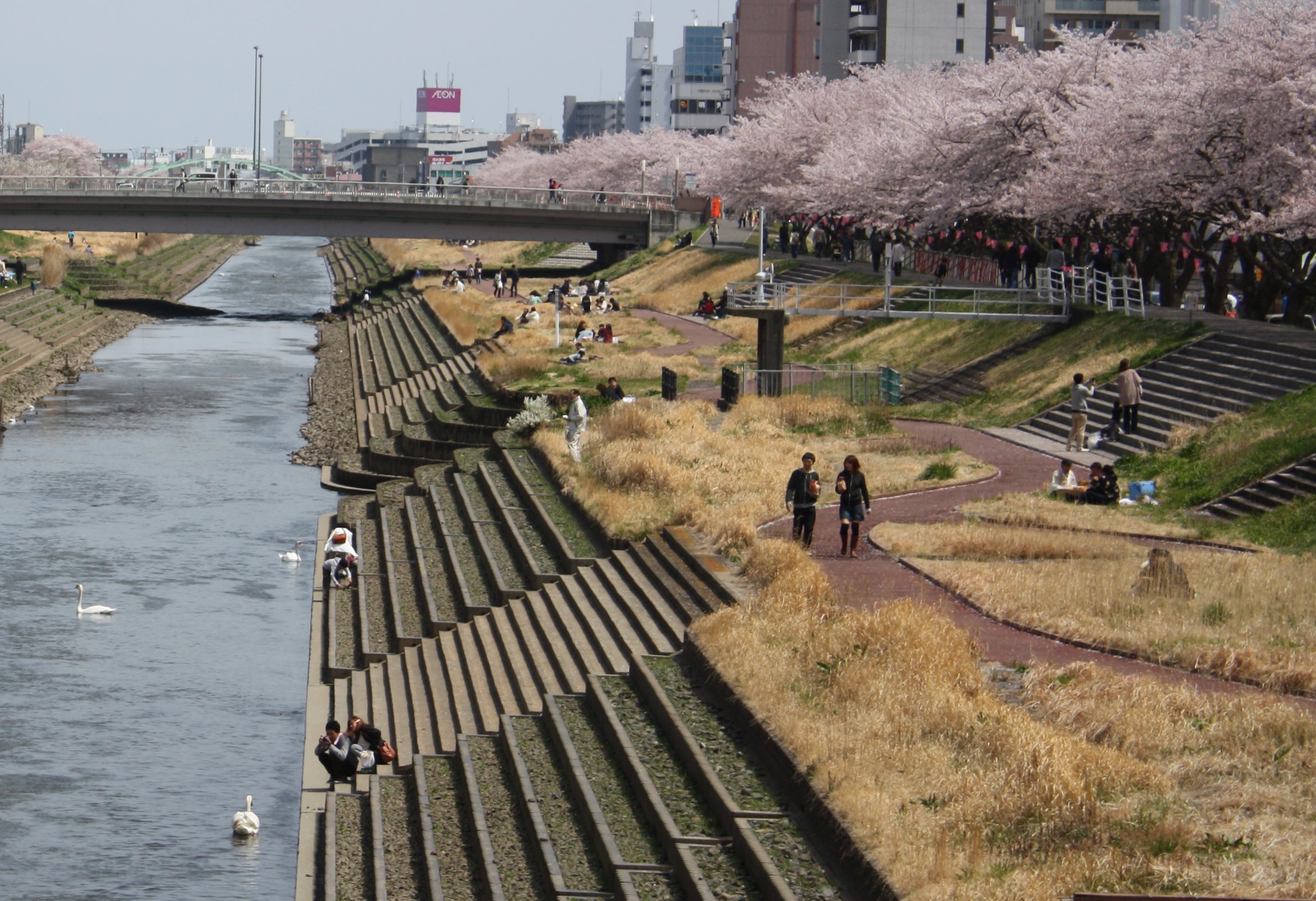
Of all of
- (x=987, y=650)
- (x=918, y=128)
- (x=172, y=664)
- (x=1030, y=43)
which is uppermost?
(x=1030, y=43)

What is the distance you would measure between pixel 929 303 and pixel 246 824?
2838cm

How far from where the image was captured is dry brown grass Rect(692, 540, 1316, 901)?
13.3 metres

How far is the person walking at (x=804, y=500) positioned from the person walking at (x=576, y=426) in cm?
1088

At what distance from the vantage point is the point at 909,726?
16.5 metres

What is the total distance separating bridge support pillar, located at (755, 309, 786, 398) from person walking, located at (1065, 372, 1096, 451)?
863 centimetres

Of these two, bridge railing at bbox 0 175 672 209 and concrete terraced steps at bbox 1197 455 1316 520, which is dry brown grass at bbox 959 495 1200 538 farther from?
bridge railing at bbox 0 175 672 209

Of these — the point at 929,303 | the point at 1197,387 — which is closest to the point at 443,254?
the point at 929,303

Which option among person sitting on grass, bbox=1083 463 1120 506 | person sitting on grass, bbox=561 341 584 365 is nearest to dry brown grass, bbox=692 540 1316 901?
person sitting on grass, bbox=1083 463 1120 506

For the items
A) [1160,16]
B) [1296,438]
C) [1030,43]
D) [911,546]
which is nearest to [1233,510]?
[1296,438]

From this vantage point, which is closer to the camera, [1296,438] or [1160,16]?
[1296,438]

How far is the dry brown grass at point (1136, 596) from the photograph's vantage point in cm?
1891

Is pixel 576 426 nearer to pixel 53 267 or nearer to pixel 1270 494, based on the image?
pixel 1270 494

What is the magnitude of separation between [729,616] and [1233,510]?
10.3m

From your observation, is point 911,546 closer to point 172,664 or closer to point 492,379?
point 172,664
